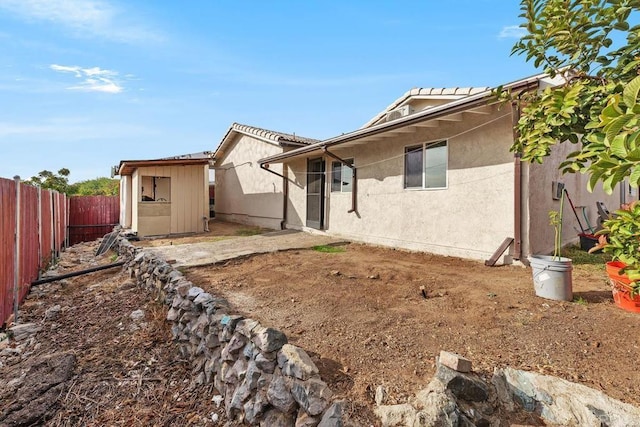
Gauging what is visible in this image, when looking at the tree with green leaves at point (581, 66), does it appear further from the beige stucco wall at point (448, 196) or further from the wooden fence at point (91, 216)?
the wooden fence at point (91, 216)

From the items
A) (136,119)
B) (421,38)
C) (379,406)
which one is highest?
(421,38)

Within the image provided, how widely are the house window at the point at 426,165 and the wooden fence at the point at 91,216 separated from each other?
575 inches

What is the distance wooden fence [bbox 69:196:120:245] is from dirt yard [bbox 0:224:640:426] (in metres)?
10.3

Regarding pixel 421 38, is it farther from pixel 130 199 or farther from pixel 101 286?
pixel 130 199

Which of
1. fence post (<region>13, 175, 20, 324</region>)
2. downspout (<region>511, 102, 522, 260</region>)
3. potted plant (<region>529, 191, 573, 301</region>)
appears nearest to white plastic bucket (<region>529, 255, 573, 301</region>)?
potted plant (<region>529, 191, 573, 301</region>)

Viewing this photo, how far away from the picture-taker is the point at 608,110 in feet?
4.07

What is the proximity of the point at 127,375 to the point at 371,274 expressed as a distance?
12.1 ft

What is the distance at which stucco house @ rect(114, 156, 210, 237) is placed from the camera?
1074cm

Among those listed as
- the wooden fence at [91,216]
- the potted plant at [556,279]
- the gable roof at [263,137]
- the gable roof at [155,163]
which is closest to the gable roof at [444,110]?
the potted plant at [556,279]

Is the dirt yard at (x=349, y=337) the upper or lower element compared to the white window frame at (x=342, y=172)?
lower

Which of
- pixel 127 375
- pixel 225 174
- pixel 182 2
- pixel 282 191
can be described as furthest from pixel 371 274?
pixel 225 174

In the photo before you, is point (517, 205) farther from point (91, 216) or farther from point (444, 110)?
point (91, 216)

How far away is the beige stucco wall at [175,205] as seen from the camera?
10764 mm

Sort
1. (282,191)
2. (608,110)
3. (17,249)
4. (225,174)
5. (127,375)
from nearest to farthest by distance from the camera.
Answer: (608,110), (127,375), (17,249), (282,191), (225,174)
